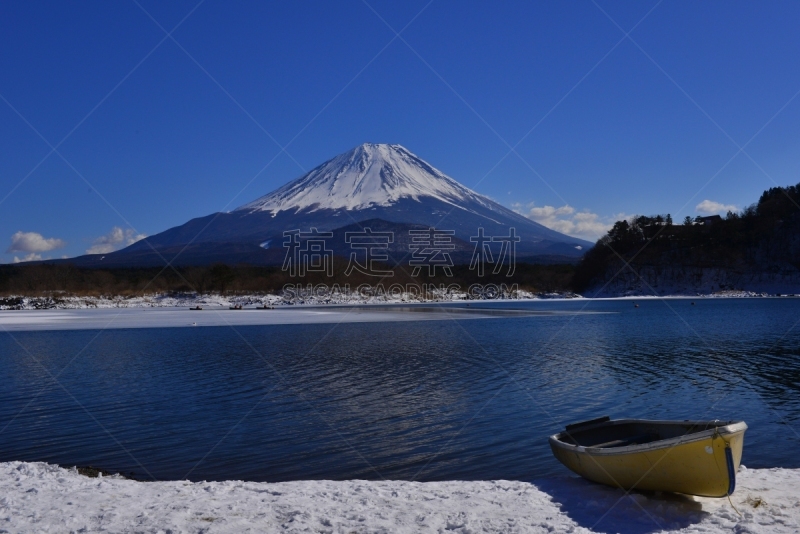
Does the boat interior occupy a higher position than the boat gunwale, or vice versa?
the boat gunwale

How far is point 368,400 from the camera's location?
17453mm

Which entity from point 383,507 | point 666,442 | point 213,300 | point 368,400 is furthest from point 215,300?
point 666,442

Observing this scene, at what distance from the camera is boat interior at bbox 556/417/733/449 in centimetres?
1052

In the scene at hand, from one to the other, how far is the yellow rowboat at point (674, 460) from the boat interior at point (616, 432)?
36 mm

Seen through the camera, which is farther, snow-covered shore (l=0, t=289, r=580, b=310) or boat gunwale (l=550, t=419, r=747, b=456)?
snow-covered shore (l=0, t=289, r=580, b=310)

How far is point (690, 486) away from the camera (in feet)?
28.6

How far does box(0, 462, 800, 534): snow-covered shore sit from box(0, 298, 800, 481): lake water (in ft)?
4.49

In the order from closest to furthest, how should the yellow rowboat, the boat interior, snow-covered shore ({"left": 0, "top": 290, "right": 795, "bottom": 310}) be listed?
the yellow rowboat < the boat interior < snow-covered shore ({"left": 0, "top": 290, "right": 795, "bottom": 310})

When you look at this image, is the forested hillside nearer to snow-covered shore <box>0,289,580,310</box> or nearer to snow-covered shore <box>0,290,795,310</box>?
snow-covered shore <box>0,290,795,310</box>

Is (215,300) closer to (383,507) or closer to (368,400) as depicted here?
(368,400)

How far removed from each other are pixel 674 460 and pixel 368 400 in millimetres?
9964

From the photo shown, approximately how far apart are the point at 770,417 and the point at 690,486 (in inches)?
298

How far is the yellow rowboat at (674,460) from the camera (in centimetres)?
837

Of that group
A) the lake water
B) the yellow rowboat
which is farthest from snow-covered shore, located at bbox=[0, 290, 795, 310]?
the yellow rowboat
